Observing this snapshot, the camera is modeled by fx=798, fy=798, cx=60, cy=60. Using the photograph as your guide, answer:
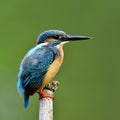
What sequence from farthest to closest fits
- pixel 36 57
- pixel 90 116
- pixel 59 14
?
1. pixel 59 14
2. pixel 90 116
3. pixel 36 57

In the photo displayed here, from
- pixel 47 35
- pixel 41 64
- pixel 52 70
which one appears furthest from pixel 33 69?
pixel 47 35

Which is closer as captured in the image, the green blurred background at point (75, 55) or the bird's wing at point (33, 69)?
the bird's wing at point (33, 69)

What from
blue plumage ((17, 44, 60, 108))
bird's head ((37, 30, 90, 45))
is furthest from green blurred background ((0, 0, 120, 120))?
blue plumage ((17, 44, 60, 108))

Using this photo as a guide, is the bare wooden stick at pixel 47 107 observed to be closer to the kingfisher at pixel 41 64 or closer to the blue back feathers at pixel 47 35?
the kingfisher at pixel 41 64

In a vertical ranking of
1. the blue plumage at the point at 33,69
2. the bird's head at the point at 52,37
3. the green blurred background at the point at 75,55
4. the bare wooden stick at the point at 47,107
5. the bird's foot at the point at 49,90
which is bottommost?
the bare wooden stick at the point at 47,107

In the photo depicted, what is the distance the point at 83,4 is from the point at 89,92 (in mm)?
1166

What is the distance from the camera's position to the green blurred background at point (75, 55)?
10180mm

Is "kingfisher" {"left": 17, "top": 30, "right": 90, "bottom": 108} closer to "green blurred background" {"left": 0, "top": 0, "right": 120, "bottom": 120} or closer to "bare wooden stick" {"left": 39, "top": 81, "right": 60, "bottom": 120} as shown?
"bare wooden stick" {"left": 39, "top": 81, "right": 60, "bottom": 120}

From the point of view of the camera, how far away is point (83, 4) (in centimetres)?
1044

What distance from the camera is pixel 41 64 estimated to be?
224 inches

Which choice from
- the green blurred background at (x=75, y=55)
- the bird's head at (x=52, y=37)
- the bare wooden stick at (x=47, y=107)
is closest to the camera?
the bare wooden stick at (x=47, y=107)

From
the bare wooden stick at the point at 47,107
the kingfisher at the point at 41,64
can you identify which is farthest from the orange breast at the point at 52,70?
the bare wooden stick at the point at 47,107

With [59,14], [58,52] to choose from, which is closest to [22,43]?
[59,14]

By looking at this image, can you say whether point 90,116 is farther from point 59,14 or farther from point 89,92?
point 59,14
